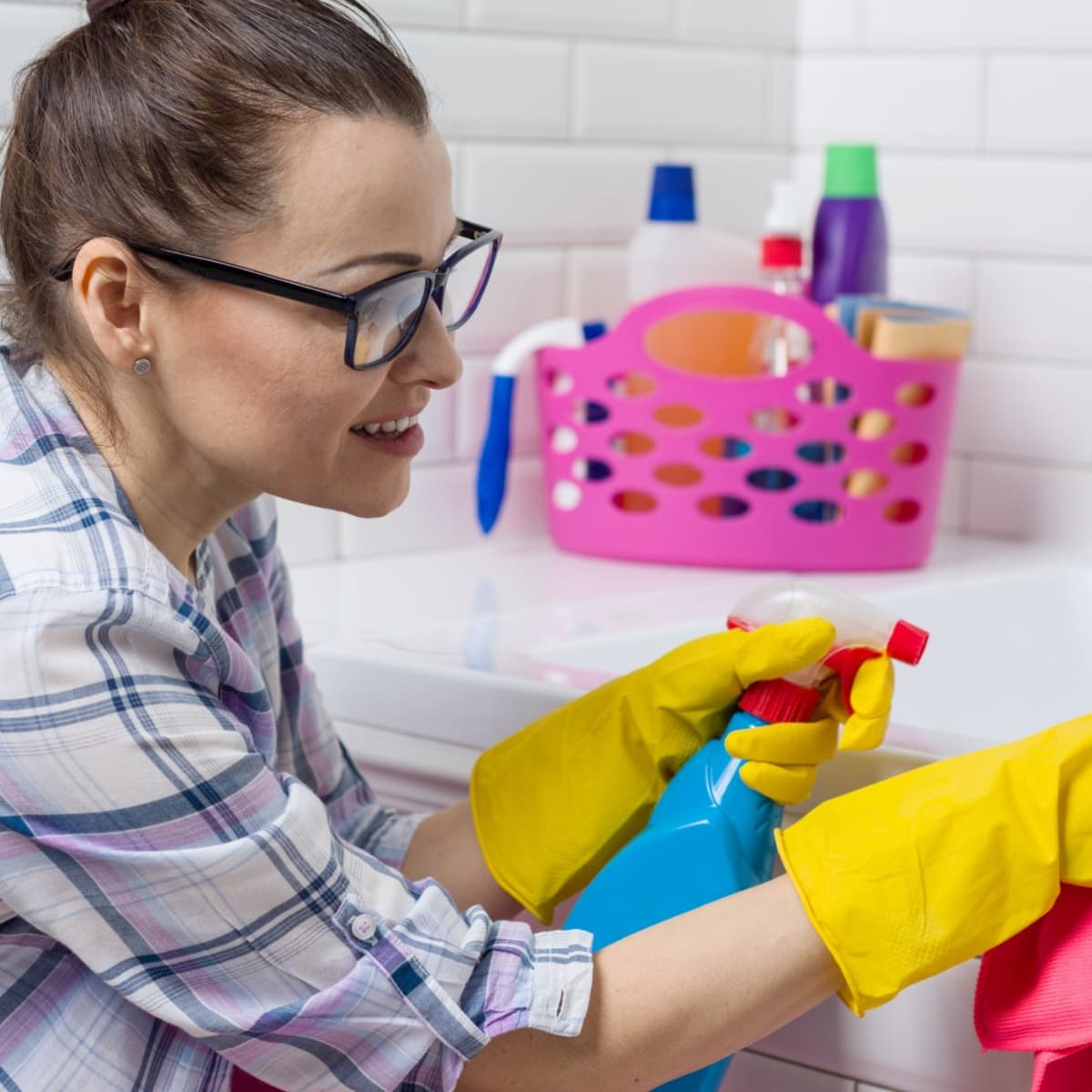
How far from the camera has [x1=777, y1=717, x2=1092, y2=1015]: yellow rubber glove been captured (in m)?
0.81

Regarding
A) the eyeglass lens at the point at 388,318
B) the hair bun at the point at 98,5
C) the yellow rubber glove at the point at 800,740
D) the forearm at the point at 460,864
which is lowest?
the forearm at the point at 460,864

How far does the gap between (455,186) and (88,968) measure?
32.6 inches

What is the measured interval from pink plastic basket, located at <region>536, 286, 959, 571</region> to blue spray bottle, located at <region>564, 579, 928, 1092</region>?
1.45 ft

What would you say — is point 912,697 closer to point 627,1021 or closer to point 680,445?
point 680,445

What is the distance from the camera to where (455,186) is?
1445mm

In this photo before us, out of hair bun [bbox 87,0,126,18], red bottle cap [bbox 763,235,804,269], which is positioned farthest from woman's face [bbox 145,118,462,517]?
red bottle cap [bbox 763,235,804,269]

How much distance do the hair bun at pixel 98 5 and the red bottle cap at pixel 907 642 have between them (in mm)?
530

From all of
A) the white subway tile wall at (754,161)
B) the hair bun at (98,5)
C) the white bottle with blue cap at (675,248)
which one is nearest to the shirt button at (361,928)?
the hair bun at (98,5)

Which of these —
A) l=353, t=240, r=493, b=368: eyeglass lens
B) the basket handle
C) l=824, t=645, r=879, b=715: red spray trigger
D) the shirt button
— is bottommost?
the shirt button

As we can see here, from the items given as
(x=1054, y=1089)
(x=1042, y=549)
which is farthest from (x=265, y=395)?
(x=1042, y=549)

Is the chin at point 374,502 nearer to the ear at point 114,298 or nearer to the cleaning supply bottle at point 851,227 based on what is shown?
the ear at point 114,298

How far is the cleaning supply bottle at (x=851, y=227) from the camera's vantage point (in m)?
1.46

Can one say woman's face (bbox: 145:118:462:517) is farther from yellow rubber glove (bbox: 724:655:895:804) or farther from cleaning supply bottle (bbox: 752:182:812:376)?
cleaning supply bottle (bbox: 752:182:812:376)

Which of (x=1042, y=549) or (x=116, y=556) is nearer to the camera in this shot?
(x=116, y=556)
